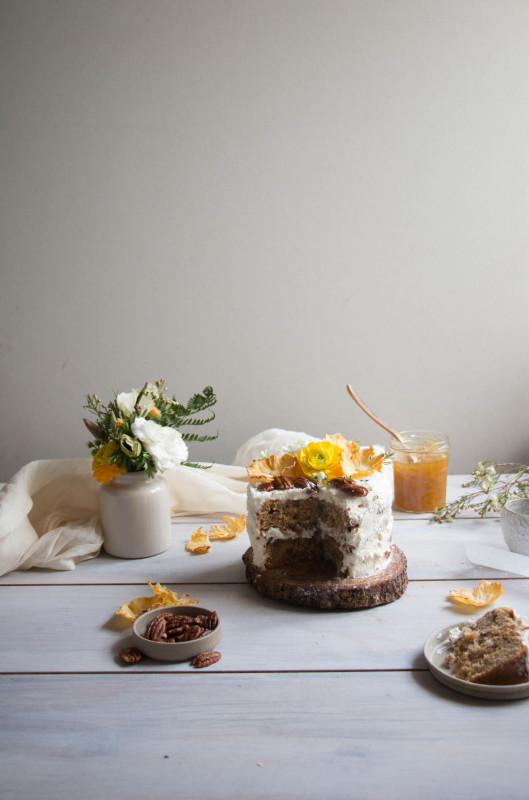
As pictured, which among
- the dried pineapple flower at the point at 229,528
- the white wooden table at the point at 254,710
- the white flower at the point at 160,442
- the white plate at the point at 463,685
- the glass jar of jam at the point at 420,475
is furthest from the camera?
the glass jar of jam at the point at 420,475

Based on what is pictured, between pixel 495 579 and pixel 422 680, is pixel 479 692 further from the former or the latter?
pixel 495 579

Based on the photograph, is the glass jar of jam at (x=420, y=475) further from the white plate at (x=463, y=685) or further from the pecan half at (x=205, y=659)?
the pecan half at (x=205, y=659)

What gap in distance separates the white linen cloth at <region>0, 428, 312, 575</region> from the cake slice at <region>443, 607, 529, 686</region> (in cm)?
54

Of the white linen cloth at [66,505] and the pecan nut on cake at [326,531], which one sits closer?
the pecan nut on cake at [326,531]

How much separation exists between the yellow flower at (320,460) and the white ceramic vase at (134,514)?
1.09 ft

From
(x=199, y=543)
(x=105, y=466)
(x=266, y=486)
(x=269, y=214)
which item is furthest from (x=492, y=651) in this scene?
(x=269, y=214)

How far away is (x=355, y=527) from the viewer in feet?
3.74

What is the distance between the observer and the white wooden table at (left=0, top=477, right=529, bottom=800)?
0.75 metres

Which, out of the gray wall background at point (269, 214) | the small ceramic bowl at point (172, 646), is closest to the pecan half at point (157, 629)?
the small ceramic bowl at point (172, 646)

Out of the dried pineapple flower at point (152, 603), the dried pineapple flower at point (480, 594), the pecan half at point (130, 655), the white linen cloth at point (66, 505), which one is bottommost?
the pecan half at point (130, 655)

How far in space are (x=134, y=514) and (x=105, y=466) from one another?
0.37ft

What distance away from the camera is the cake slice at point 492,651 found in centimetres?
88

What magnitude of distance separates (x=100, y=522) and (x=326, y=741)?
0.81 meters

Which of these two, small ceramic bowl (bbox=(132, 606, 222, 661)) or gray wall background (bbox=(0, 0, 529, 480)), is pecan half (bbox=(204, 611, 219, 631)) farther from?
gray wall background (bbox=(0, 0, 529, 480))
